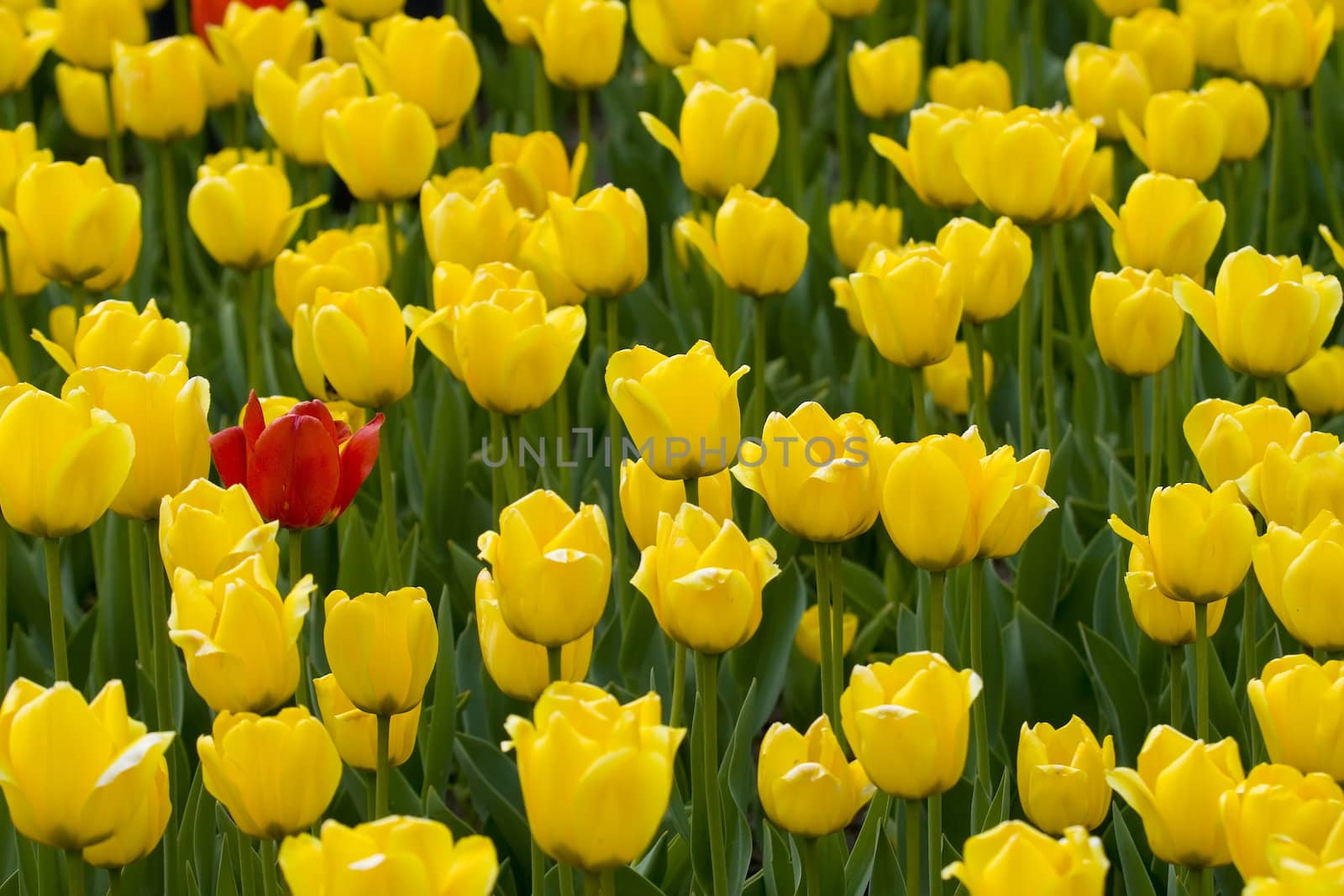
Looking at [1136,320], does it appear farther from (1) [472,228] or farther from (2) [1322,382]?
(1) [472,228]

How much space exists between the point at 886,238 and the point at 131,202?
122 centimetres

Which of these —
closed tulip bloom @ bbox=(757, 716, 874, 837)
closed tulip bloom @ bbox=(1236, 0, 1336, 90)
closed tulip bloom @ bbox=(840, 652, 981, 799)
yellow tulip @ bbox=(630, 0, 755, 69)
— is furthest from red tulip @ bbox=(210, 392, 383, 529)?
closed tulip bloom @ bbox=(1236, 0, 1336, 90)

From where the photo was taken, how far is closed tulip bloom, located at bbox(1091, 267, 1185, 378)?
6.52 feet

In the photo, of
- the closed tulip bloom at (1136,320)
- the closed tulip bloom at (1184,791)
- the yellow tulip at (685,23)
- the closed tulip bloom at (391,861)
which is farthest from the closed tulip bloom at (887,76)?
the closed tulip bloom at (391,861)

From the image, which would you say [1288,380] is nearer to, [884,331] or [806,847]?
[884,331]

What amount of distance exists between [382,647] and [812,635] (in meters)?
0.91

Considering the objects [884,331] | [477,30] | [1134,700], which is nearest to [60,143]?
[477,30]

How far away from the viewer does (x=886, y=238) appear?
2891mm

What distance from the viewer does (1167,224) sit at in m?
2.17

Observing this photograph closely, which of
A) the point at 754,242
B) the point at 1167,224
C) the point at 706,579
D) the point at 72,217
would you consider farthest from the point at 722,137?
the point at 706,579

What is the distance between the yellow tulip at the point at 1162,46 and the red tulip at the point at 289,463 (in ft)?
5.90

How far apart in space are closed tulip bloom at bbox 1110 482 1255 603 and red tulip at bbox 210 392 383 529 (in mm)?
741

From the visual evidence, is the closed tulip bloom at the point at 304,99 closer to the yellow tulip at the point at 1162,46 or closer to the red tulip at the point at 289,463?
the red tulip at the point at 289,463

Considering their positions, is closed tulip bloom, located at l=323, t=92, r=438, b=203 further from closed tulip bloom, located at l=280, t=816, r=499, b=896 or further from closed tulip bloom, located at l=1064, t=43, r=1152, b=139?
closed tulip bloom, located at l=280, t=816, r=499, b=896
